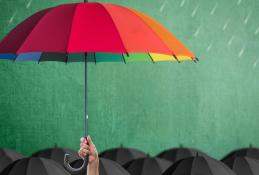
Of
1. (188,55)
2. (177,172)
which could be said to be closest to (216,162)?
(177,172)

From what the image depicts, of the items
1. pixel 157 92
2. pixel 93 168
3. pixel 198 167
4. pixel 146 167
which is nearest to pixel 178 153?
pixel 157 92

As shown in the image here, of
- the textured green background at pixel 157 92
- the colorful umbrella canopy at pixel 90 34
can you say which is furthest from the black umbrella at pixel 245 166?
the colorful umbrella canopy at pixel 90 34

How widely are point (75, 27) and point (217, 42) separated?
561 centimetres

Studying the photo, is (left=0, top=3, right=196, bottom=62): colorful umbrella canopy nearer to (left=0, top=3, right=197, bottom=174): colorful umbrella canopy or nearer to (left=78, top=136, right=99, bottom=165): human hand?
(left=0, top=3, right=197, bottom=174): colorful umbrella canopy

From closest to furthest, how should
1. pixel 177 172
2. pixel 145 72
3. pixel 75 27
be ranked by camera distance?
pixel 75 27 < pixel 177 172 < pixel 145 72

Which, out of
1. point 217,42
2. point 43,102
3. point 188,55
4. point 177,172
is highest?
point 217,42

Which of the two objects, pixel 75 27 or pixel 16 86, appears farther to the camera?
pixel 16 86

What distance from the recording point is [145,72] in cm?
868

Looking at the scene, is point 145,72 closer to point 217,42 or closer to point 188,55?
point 217,42

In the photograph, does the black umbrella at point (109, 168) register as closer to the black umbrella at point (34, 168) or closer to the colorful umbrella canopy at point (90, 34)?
the black umbrella at point (34, 168)

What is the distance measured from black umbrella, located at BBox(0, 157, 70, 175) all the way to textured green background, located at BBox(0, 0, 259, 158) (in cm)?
244

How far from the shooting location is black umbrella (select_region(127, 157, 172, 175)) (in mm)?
6473

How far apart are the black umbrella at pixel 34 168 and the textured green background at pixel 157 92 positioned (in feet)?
8.02

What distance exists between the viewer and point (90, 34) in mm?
3723
